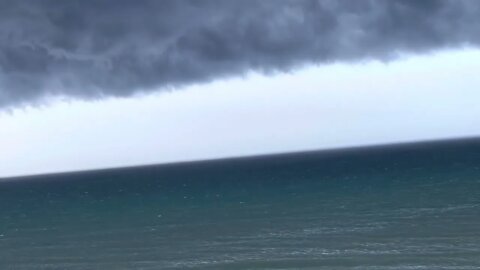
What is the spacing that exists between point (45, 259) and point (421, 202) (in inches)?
1838

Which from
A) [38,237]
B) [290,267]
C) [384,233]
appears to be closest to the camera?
[290,267]

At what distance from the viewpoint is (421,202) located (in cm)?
7619

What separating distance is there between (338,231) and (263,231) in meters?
8.04

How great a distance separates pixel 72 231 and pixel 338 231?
3489 cm

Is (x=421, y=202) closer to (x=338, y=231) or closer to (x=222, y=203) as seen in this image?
(x=338, y=231)

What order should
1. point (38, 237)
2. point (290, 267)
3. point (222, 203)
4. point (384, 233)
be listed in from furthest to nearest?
point (222, 203) < point (38, 237) < point (384, 233) < point (290, 267)

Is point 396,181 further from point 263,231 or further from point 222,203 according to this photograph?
point 263,231

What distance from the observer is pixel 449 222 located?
5850cm

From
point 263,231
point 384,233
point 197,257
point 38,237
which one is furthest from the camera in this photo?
point 38,237

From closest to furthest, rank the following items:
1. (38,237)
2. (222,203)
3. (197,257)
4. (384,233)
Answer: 1. (197,257)
2. (384,233)
3. (38,237)
4. (222,203)

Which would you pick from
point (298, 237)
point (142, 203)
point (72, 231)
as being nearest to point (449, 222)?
point (298, 237)

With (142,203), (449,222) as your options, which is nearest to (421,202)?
(449,222)

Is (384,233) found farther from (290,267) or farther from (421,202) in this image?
(421,202)

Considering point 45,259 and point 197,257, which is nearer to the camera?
point 197,257
